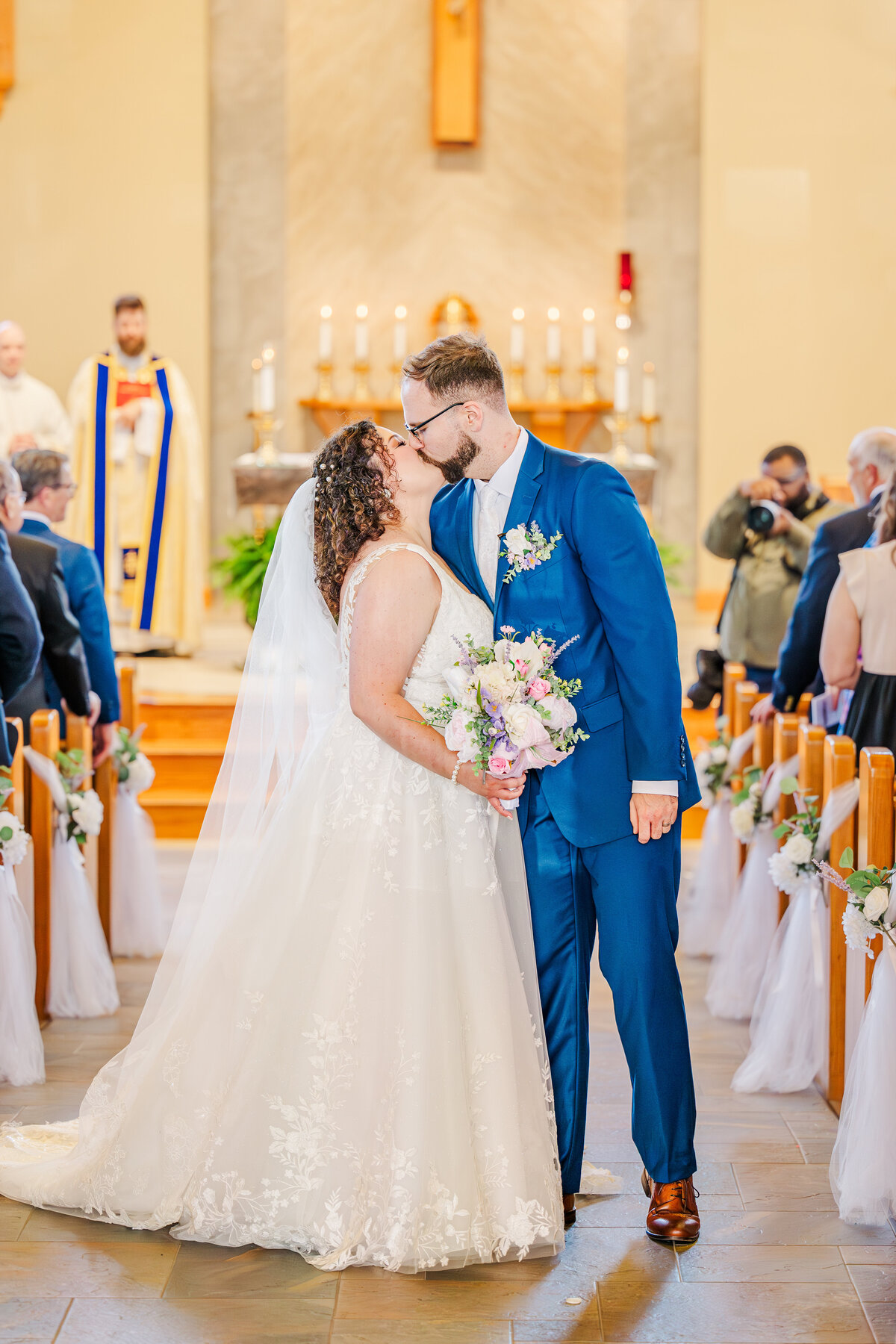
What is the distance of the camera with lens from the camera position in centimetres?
568

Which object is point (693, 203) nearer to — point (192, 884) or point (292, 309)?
point (292, 309)

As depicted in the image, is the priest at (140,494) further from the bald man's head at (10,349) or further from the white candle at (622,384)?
the white candle at (622,384)

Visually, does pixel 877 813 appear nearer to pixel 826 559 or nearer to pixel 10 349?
pixel 826 559

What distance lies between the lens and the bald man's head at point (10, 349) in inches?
338

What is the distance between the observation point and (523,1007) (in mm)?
3090

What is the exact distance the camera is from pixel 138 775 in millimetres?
5414

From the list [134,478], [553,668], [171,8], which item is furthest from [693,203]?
[553,668]

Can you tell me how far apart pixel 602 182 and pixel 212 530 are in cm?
374

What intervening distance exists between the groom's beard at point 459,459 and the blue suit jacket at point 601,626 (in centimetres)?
11

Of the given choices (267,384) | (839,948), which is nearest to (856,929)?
(839,948)

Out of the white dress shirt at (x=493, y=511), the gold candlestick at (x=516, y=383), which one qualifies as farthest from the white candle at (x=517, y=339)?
the white dress shirt at (x=493, y=511)

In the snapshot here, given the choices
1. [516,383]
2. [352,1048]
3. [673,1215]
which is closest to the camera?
[352,1048]

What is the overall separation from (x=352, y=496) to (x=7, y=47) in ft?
27.4

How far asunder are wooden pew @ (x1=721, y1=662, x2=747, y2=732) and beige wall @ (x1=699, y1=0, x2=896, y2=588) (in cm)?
475
